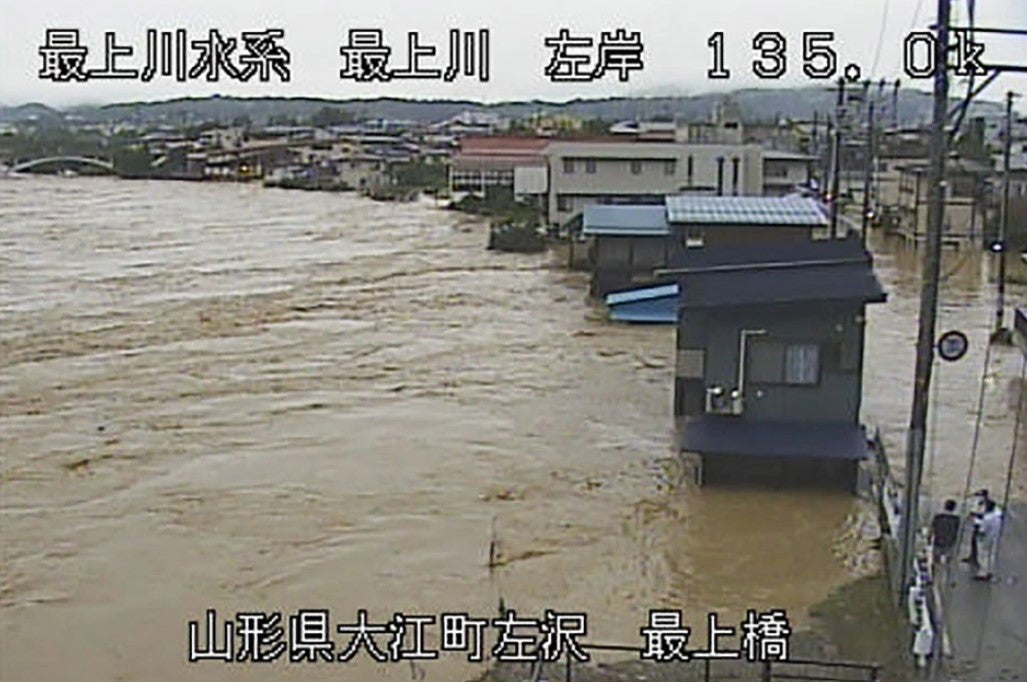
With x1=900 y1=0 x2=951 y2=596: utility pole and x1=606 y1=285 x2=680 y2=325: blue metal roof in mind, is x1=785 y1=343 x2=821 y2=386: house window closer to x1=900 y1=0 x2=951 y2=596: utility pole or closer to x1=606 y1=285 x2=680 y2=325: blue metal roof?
x1=900 y1=0 x2=951 y2=596: utility pole

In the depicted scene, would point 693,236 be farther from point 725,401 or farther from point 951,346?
point 951,346

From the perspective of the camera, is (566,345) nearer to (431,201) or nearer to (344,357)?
(344,357)

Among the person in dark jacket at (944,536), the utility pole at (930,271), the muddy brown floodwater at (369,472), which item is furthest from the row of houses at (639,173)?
the utility pole at (930,271)

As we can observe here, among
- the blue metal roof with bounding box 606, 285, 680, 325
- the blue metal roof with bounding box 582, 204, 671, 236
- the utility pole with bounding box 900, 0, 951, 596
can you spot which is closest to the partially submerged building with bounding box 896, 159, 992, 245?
the blue metal roof with bounding box 582, 204, 671, 236

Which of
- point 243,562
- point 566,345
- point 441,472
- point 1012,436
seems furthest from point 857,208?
point 243,562

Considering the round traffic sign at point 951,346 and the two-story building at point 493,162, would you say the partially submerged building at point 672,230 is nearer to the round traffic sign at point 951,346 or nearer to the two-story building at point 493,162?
the round traffic sign at point 951,346

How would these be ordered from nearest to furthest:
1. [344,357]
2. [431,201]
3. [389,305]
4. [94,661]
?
[94,661] → [344,357] → [389,305] → [431,201]

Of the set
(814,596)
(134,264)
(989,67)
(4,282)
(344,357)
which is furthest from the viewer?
(134,264)

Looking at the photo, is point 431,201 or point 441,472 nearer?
point 441,472
